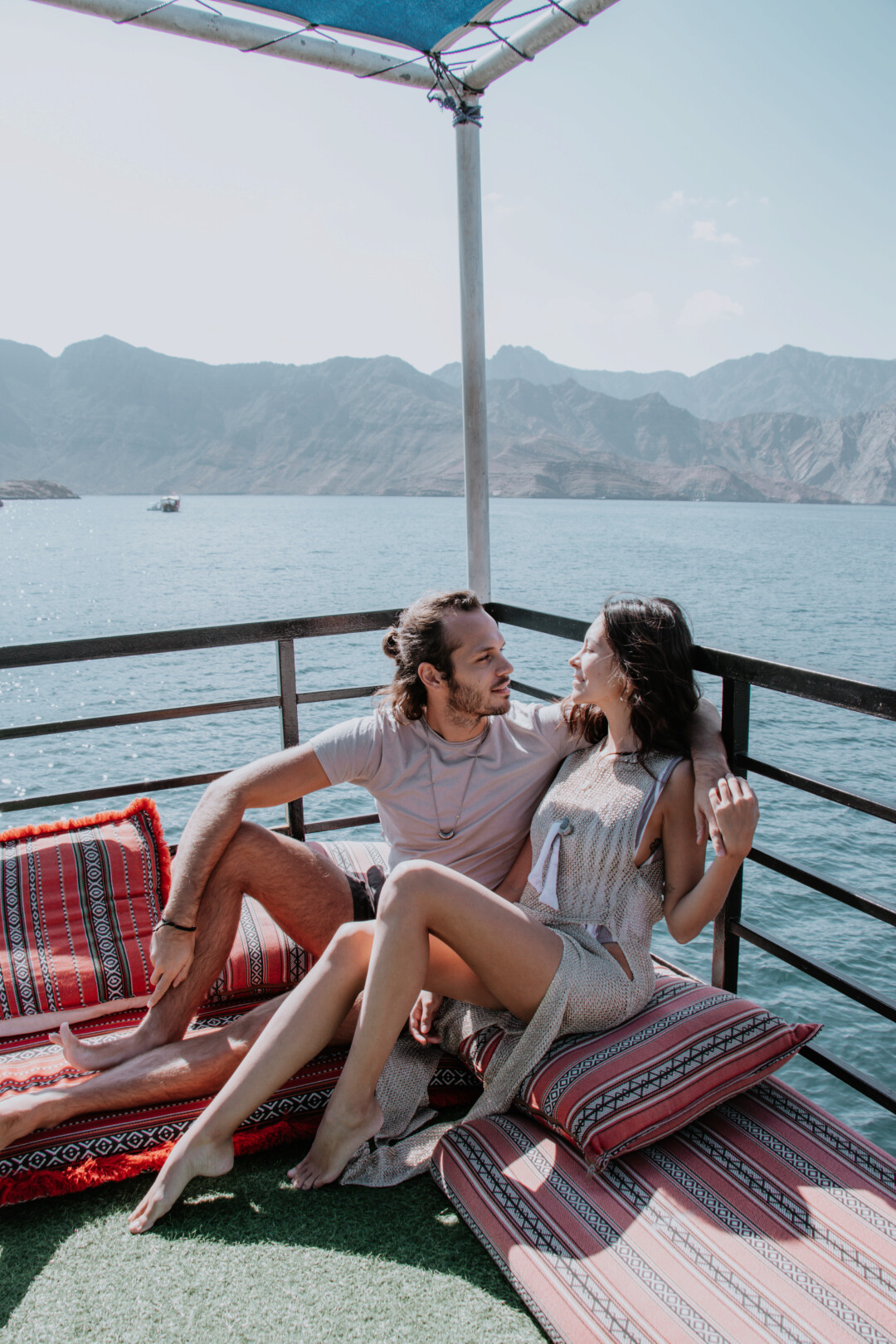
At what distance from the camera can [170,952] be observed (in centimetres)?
191

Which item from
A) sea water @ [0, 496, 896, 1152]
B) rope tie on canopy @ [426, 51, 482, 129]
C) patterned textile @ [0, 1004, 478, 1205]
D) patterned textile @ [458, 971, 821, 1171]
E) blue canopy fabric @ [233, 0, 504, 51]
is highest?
blue canopy fabric @ [233, 0, 504, 51]

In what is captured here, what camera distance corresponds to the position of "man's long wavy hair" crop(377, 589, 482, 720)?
2158 millimetres

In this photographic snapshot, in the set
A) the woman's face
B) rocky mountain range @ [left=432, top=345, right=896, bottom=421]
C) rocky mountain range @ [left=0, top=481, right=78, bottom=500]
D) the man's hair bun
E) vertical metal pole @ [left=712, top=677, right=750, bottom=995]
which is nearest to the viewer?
the woman's face

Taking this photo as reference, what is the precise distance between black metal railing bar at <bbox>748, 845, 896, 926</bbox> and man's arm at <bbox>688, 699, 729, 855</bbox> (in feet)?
0.66

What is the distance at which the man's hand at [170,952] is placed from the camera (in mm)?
1907

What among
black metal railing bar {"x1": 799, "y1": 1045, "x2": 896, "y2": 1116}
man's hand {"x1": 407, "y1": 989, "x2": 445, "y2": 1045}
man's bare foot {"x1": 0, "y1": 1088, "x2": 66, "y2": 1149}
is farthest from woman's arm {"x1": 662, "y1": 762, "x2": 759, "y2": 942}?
man's bare foot {"x1": 0, "y1": 1088, "x2": 66, "y2": 1149}

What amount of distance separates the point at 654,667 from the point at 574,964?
63cm

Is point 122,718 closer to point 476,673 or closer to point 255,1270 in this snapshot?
point 476,673

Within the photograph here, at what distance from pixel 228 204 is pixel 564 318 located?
2182cm

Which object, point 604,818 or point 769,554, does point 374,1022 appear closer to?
point 604,818

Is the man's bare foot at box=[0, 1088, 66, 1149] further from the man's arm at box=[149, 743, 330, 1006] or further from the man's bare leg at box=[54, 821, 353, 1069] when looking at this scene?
the man's arm at box=[149, 743, 330, 1006]

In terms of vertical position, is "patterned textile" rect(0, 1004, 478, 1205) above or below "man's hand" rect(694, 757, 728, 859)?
below

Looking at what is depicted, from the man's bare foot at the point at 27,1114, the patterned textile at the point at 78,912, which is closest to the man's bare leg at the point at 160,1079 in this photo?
the man's bare foot at the point at 27,1114

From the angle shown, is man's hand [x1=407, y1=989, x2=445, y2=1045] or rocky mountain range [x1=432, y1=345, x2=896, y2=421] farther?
rocky mountain range [x1=432, y1=345, x2=896, y2=421]
